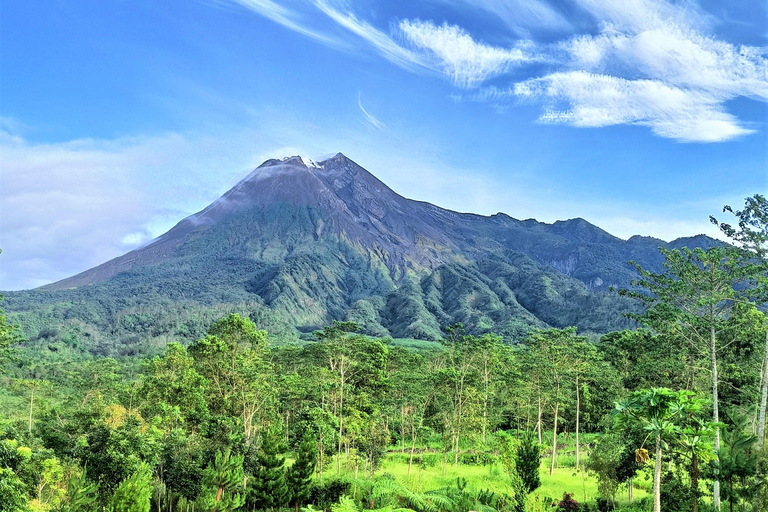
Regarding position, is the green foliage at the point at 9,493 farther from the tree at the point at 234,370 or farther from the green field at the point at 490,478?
the tree at the point at 234,370

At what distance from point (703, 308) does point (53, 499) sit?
2869 centimetres

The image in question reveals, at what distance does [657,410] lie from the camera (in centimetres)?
1134

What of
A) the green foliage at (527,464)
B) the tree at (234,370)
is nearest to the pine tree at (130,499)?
the green foliage at (527,464)

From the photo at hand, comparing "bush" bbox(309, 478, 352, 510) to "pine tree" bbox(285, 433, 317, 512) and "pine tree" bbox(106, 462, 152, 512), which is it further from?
"pine tree" bbox(106, 462, 152, 512)

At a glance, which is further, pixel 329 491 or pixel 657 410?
pixel 329 491

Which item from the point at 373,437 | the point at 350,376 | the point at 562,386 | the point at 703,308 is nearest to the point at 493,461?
the point at 562,386

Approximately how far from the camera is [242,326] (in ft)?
98.8

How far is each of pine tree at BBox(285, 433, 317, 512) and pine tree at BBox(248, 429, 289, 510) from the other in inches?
20.3

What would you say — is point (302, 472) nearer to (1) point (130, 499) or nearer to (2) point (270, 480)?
(2) point (270, 480)

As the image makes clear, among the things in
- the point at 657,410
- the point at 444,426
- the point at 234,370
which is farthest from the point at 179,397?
the point at 657,410

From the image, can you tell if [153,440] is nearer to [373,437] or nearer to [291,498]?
[291,498]

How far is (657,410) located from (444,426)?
20100mm

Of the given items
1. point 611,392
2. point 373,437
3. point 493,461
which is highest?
point 611,392

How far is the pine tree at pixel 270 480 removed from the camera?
70.2 feet
